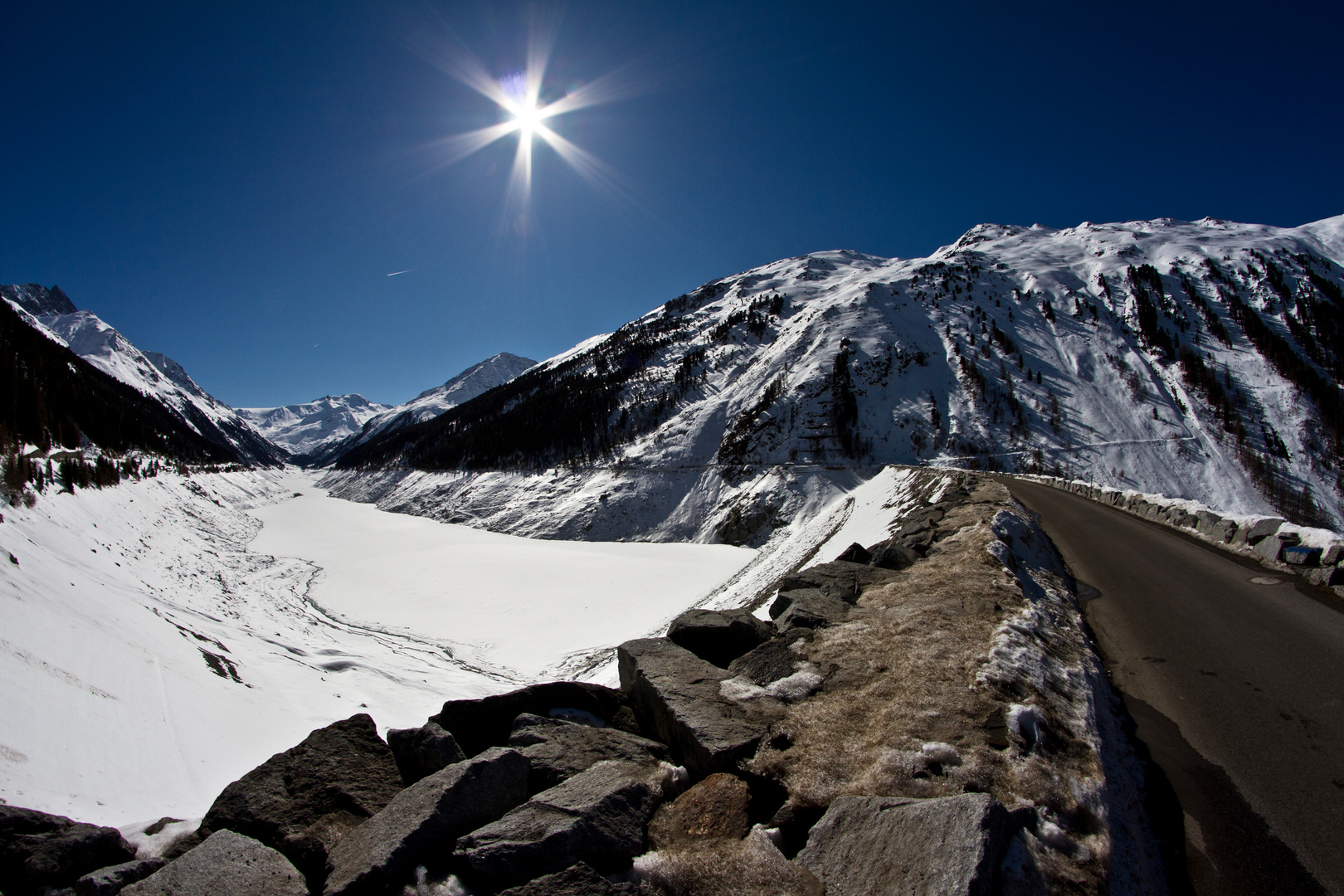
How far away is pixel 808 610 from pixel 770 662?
6.15ft

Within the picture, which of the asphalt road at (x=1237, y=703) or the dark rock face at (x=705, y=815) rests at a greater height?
the dark rock face at (x=705, y=815)

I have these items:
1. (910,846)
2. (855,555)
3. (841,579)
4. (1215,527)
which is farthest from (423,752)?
(1215,527)

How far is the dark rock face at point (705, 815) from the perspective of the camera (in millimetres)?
3924

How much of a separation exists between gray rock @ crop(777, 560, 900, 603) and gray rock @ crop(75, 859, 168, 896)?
8.80 metres

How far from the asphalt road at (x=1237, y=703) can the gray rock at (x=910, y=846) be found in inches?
90.1

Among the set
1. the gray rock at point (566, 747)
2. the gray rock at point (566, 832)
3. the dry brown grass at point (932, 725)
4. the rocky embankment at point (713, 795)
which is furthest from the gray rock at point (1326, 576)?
the gray rock at point (566, 832)

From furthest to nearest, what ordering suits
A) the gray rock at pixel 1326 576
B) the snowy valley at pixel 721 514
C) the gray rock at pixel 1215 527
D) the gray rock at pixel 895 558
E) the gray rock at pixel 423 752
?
the gray rock at pixel 1215 527 → the gray rock at pixel 895 558 → the gray rock at pixel 1326 576 → the snowy valley at pixel 721 514 → the gray rock at pixel 423 752

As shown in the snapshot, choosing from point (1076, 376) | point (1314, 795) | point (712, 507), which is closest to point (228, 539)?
point (712, 507)

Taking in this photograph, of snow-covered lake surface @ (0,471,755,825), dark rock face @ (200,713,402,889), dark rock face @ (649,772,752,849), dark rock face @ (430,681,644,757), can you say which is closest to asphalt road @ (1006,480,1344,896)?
dark rock face @ (649,772,752,849)

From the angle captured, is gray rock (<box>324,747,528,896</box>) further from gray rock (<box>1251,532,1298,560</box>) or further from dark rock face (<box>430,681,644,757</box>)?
gray rock (<box>1251,532,1298,560</box>)

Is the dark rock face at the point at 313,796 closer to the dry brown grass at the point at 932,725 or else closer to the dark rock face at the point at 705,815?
the dark rock face at the point at 705,815

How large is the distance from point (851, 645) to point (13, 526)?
22.1 m

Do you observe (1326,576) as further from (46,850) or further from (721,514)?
(721,514)

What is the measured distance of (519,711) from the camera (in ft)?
19.9
